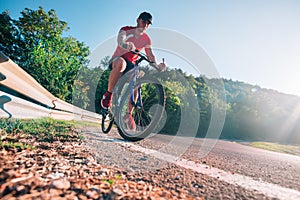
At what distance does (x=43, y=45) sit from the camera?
22828 mm

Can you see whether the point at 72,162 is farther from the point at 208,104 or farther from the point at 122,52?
the point at 208,104

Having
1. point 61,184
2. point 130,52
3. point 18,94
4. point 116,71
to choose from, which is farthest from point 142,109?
point 18,94

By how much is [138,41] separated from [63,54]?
24.3 meters

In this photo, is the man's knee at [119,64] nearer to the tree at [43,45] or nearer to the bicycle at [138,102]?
the bicycle at [138,102]

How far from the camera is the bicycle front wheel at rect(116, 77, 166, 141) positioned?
2875mm

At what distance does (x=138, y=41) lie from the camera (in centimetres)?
321

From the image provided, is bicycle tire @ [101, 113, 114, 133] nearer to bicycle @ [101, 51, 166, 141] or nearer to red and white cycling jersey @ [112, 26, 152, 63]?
bicycle @ [101, 51, 166, 141]

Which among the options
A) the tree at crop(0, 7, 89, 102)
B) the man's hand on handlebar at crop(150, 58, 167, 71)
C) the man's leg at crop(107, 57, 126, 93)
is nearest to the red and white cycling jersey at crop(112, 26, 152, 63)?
the man's leg at crop(107, 57, 126, 93)

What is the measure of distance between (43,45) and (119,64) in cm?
2443

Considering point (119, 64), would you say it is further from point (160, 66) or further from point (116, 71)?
point (160, 66)

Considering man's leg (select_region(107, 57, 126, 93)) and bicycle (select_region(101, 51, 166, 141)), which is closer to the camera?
bicycle (select_region(101, 51, 166, 141))

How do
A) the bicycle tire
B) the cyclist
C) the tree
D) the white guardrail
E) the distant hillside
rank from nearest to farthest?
1. the white guardrail
2. the cyclist
3. the bicycle tire
4. the tree
5. the distant hillside

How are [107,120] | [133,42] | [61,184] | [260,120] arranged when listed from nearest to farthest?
[61,184], [133,42], [107,120], [260,120]

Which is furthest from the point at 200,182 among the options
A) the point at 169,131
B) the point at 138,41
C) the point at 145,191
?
the point at 169,131
